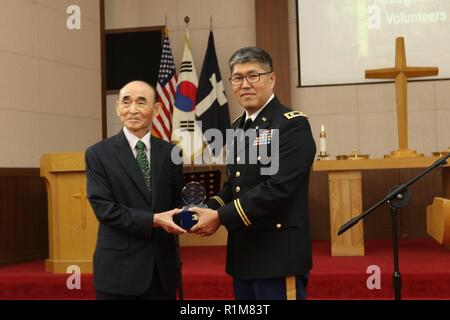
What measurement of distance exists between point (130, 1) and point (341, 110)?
2830 millimetres

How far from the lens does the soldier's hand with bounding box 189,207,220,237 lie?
241 cm

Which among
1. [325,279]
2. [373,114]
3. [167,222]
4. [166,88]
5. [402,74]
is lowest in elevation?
[325,279]

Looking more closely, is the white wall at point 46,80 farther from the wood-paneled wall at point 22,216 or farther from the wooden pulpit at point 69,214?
the wooden pulpit at point 69,214

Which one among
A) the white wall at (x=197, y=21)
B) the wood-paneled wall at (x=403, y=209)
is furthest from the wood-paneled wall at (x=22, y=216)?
the wood-paneled wall at (x=403, y=209)

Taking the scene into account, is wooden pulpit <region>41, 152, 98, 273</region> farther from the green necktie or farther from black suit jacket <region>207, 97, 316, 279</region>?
black suit jacket <region>207, 97, 316, 279</region>

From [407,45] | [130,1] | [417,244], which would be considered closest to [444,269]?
[417,244]

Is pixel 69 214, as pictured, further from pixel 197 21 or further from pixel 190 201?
pixel 197 21

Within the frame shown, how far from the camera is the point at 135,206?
2.49 metres

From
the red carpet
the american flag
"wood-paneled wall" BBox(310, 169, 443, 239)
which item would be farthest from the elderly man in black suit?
"wood-paneled wall" BBox(310, 169, 443, 239)

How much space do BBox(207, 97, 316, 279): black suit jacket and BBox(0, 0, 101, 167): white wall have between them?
3.85 m

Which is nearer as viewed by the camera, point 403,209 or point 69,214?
point 69,214

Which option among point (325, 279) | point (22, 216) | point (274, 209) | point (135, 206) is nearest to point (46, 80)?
point (22, 216)

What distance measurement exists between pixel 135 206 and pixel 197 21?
5140 millimetres

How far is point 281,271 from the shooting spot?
7.65 ft
